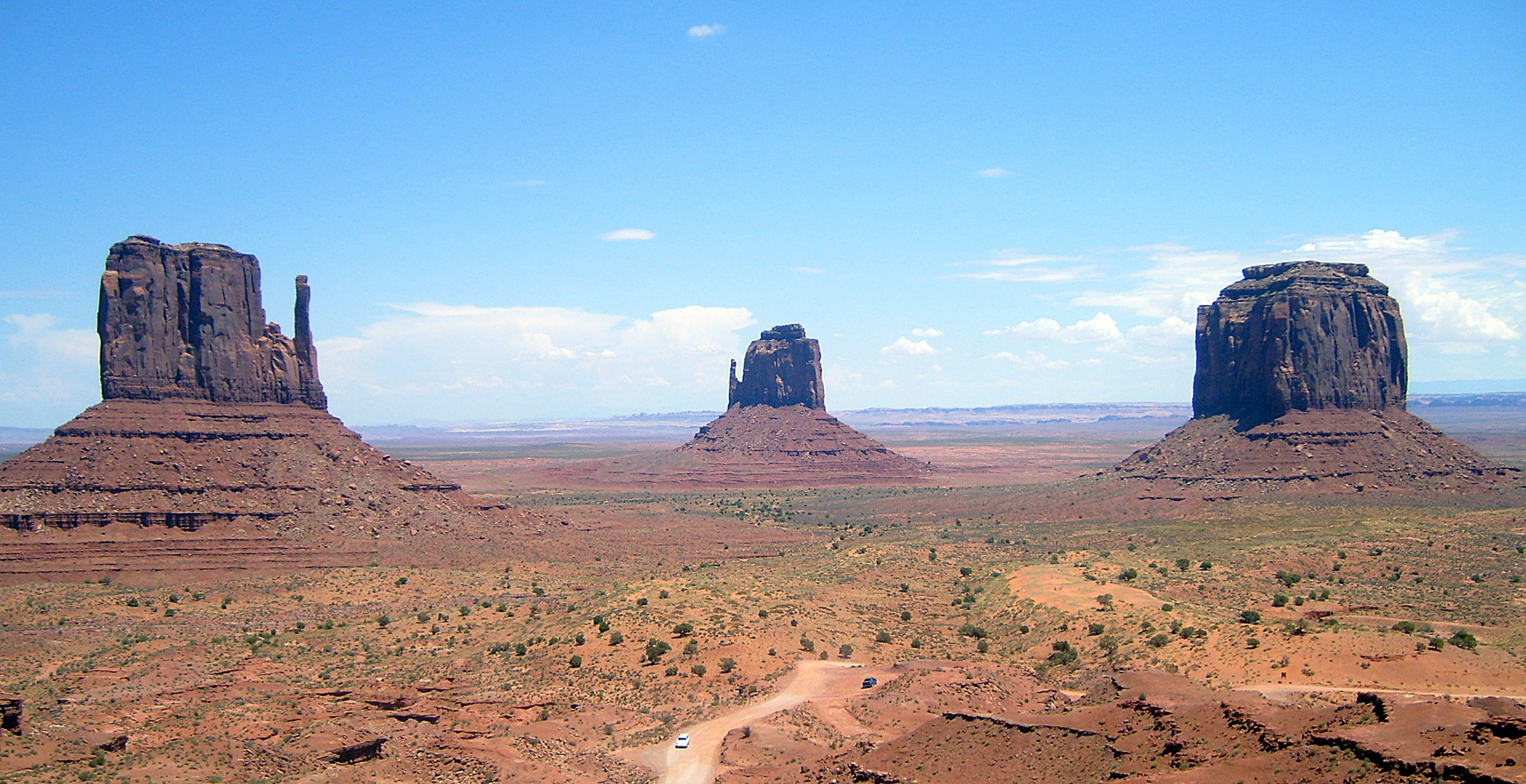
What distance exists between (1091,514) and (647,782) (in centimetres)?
6695

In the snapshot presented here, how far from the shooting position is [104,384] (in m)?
65.8

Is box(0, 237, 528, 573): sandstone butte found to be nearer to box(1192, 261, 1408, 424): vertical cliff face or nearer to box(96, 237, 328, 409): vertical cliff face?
box(96, 237, 328, 409): vertical cliff face

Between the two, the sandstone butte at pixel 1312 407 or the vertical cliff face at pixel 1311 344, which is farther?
the vertical cliff face at pixel 1311 344

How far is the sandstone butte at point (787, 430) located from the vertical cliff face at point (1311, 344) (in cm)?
5119

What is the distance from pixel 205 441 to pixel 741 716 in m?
46.5

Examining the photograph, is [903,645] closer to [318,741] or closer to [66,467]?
[318,741]

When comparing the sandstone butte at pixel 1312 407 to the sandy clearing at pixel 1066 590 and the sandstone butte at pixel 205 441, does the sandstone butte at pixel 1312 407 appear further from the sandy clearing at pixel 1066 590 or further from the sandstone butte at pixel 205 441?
the sandstone butte at pixel 205 441

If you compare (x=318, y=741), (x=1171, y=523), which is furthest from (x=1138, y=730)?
(x=1171, y=523)

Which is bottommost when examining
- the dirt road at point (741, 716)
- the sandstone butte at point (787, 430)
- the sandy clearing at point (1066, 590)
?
the dirt road at point (741, 716)

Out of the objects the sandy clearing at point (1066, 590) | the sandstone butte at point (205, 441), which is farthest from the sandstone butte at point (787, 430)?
the sandy clearing at point (1066, 590)

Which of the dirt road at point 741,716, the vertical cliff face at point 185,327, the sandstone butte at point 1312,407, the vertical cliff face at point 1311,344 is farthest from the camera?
the vertical cliff face at point 1311,344

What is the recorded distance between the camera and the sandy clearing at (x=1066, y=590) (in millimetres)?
46125

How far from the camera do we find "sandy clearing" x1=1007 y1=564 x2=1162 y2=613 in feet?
151

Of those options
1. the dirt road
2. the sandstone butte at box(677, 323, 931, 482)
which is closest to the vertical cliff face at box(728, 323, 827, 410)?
the sandstone butte at box(677, 323, 931, 482)
